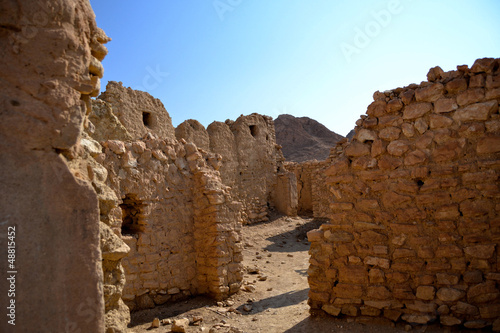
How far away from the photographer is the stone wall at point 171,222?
4695mm

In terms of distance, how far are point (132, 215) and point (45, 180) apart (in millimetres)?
3702

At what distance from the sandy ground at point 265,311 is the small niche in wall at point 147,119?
4.59 m

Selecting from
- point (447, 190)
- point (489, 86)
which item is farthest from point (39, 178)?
point (489, 86)

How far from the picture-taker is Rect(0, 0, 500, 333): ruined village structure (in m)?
1.48

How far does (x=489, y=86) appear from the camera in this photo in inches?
126

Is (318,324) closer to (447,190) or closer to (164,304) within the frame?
(447,190)

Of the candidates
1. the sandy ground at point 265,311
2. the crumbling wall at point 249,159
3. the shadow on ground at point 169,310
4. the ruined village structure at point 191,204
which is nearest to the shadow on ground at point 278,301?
the sandy ground at point 265,311

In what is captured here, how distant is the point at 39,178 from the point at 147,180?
356cm

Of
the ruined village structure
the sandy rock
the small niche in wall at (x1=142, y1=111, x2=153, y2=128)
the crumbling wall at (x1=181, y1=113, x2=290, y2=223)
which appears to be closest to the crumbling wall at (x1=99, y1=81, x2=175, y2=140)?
the small niche in wall at (x1=142, y1=111, x2=153, y2=128)

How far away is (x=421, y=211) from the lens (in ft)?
11.2

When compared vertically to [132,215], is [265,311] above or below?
below

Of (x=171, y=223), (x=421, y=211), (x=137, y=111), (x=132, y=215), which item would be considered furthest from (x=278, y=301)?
(x=137, y=111)

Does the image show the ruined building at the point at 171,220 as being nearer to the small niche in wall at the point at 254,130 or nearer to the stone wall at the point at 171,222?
the stone wall at the point at 171,222

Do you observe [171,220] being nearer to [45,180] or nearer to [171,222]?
[171,222]
